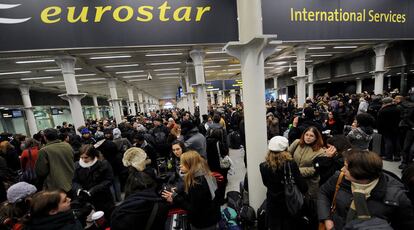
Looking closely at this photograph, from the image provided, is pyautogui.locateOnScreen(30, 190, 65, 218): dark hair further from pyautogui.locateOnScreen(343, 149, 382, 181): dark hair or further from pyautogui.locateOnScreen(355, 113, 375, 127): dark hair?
pyautogui.locateOnScreen(355, 113, 375, 127): dark hair

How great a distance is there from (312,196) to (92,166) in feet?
10.5

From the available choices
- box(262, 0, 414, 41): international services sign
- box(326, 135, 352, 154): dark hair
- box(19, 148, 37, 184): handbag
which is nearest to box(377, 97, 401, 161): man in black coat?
box(326, 135, 352, 154): dark hair

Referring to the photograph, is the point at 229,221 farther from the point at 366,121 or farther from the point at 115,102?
the point at 115,102

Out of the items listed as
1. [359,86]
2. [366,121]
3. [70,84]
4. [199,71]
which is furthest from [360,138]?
[359,86]

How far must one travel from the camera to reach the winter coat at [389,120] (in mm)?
4664

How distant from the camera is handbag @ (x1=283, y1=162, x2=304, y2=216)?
201 cm

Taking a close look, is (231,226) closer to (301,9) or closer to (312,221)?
(312,221)

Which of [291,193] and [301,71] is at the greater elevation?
[301,71]

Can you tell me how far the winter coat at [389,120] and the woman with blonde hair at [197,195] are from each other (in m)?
5.25

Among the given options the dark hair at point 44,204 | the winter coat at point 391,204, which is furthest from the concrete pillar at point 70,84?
the winter coat at point 391,204

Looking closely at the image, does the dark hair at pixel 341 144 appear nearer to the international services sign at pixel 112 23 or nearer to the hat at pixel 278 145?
the hat at pixel 278 145

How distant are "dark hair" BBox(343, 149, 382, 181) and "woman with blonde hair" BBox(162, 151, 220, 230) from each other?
49.0 inches

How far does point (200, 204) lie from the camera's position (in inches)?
75.9

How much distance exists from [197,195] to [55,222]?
1191 millimetres
